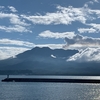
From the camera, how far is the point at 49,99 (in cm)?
8162

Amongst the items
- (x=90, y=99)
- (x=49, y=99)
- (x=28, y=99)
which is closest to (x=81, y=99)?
(x=90, y=99)

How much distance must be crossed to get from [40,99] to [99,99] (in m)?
18.3

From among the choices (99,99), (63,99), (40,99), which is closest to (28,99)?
(40,99)

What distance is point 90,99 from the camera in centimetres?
8431

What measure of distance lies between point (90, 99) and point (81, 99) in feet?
10.3

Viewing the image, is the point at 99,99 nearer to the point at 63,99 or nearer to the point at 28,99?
the point at 63,99

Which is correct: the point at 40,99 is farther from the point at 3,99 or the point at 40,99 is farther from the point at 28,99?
the point at 3,99

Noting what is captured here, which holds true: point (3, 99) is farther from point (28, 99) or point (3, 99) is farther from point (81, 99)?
point (81, 99)

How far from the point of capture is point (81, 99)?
8312 cm

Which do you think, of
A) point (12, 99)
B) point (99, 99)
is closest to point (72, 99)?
point (99, 99)

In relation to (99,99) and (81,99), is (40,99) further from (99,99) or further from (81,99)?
(99,99)

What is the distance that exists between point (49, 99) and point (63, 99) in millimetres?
4157

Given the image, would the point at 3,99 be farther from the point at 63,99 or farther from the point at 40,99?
the point at 63,99

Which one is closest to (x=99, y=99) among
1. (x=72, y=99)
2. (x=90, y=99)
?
(x=90, y=99)
